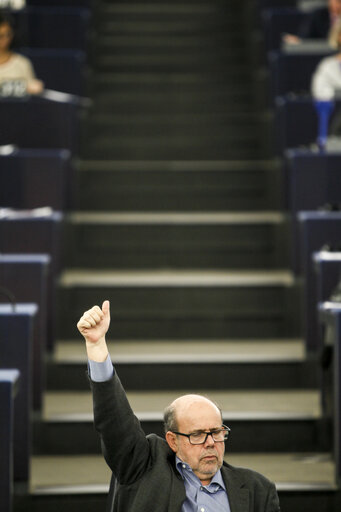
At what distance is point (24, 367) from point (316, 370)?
82 cm

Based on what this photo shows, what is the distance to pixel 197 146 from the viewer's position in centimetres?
392

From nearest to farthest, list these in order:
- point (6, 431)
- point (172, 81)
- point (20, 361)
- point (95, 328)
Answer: point (95, 328) < point (6, 431) < point (20, 361) < point (172, 81)

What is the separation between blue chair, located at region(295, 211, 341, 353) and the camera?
9.39 feet

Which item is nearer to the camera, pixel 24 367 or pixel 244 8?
pixel 24 367

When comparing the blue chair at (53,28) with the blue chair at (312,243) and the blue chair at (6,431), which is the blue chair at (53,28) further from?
the blue chair at (6,431)

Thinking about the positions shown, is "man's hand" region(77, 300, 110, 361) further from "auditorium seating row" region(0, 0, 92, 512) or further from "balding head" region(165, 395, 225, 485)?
"auditorium seating row" region(0, 0, 92, 512)

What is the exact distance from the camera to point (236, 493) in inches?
62.2

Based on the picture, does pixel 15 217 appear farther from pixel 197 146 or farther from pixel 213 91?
pixel 213 91

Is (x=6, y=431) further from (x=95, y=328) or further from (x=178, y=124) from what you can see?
(x=178, y=124)

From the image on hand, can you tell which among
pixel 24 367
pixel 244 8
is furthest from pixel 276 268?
pixel 244 8

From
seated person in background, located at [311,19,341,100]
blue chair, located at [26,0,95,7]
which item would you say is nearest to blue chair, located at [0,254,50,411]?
seated person in background, located at [311,19,341,100]

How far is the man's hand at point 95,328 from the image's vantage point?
151 centimetres

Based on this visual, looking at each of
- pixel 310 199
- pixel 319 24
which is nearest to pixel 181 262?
pixel 310 199

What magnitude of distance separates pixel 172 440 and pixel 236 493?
0.38ft
